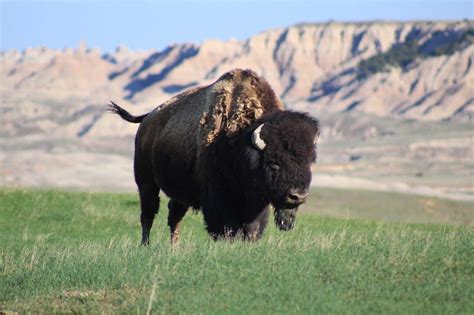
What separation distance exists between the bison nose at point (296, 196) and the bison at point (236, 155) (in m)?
0.01

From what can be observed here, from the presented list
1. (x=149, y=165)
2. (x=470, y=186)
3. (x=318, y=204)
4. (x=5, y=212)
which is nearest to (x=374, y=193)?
(x=318, y=204)

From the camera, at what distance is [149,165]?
16.4m

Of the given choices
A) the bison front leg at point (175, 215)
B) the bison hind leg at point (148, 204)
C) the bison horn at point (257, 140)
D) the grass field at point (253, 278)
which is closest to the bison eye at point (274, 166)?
the bison horn at point (257, 140)

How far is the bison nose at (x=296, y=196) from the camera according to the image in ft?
39.7

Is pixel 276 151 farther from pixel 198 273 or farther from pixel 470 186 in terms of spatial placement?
pixel 470 186

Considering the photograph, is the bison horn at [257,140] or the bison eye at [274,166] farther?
the bison horn at [257,140]

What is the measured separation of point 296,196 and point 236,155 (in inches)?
53.9

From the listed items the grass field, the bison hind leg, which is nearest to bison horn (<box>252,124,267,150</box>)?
the grass field

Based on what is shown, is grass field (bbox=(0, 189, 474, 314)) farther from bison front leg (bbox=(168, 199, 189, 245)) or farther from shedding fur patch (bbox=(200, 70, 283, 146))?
bison front leg (bbox=(168, 199, 189, 245))

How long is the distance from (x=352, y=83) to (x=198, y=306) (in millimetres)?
185997

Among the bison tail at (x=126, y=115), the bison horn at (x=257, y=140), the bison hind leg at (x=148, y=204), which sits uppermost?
the bison horn at (x=257, y=140)

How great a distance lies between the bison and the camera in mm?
12398

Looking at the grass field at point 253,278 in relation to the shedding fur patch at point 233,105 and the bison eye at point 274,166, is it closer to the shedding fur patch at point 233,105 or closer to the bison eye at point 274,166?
the bison eye at point 274,166

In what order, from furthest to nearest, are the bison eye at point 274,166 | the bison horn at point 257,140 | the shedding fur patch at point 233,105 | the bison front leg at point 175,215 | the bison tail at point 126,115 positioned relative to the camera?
the bison tail at point 126,115
the bison front leg at point 175,215
the shedding fur patch at point 233,105
the bison horn at point 257,140
the bison eye at point 274,166
